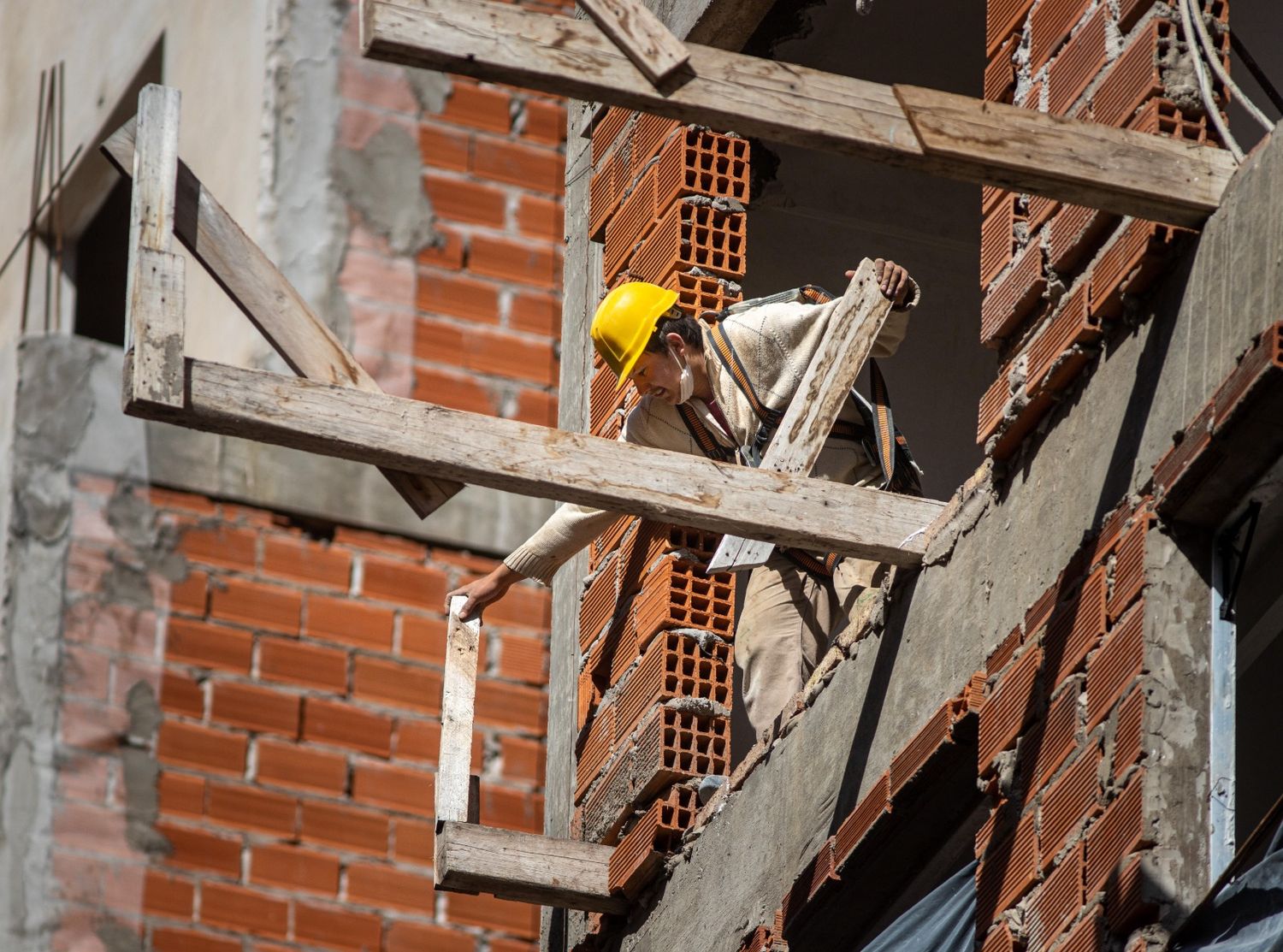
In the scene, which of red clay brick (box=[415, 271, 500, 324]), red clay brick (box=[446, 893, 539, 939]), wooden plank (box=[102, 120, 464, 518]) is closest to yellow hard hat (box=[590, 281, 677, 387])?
wooden plank (box=[102, 120, 464, 518])

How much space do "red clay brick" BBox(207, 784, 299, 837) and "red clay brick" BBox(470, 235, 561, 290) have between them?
103 inches

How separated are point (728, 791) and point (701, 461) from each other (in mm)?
1830

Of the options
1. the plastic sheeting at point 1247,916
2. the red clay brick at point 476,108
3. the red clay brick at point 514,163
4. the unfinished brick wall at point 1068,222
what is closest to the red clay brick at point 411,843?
the red clay brick at point 514,163

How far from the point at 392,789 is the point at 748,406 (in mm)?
3873

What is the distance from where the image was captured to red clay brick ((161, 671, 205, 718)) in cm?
1191

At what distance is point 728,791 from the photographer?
28.9ft

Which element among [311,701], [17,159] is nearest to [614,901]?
[311,701]

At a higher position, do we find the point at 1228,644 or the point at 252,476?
the point at 252,476

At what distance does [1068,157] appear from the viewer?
21.1 ft

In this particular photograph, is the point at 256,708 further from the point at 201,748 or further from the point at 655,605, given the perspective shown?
the point at 655,605

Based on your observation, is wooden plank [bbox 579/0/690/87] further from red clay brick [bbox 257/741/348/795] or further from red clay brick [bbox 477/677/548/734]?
red clay brick [bbox 477/677/548/734]

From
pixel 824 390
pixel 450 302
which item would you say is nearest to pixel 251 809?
pixel 450 302

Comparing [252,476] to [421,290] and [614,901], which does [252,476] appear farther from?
[614,901]

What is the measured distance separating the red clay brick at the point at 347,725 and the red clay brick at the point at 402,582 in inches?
20.5
